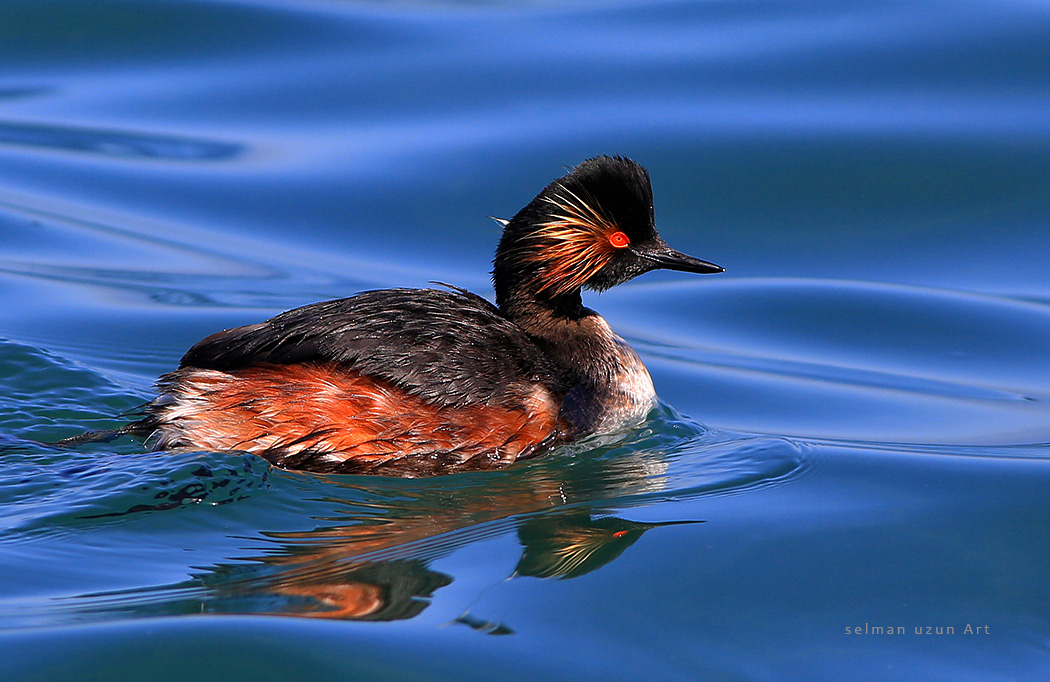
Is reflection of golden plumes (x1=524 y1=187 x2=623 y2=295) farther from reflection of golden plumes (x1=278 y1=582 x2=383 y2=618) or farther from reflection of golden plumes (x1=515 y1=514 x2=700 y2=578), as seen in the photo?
reflection of golden plumes (x1=278 y1=582 x2=383 y2=618)

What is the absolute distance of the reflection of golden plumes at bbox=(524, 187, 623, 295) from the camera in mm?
6203

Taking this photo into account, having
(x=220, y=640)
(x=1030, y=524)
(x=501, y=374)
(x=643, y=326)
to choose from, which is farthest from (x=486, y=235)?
(x=220, y=640)

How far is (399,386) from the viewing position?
556 cm

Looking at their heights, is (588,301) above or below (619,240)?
below

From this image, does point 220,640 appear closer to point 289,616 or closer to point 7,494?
point 289,616

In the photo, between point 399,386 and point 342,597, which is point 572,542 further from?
point 399,386

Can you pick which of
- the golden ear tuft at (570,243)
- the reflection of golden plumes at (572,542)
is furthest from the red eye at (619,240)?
the reflection of golden plumes at (572,542)

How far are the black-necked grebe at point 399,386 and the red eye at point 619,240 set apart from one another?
0.76ft

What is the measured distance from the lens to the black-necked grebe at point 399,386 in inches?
218

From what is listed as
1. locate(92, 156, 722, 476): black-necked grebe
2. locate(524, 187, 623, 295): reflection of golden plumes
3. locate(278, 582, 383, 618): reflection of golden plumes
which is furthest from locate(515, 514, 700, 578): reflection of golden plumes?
locate(524, 187, 623, 295): reflection of golden plumes

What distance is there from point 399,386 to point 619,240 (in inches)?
58.6

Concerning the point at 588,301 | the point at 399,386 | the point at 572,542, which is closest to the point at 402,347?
the point at 399,386

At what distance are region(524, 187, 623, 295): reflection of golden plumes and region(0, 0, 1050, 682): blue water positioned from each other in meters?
0.83

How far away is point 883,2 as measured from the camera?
11344mm
